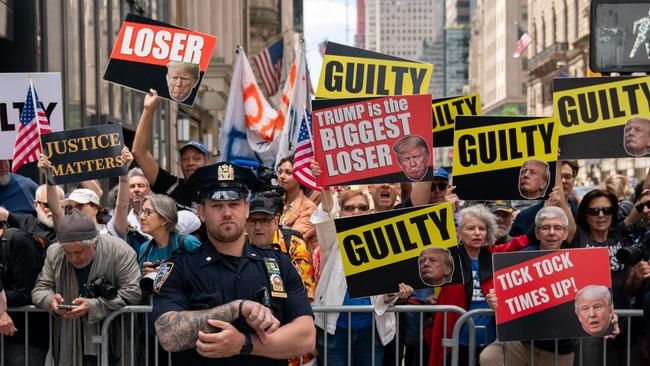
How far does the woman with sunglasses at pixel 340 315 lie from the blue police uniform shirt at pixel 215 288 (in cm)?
228

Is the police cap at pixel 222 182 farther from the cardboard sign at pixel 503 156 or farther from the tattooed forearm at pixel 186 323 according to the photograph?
the cardboard sign at pixel 503 156

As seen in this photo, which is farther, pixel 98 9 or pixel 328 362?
pixel 98 9

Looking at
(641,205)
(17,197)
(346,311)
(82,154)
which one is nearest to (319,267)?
(346,311)

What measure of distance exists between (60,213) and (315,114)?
1858 millimetres

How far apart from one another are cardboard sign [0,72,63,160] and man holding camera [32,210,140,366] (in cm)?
175

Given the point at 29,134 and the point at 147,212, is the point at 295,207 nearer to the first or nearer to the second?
the point at 147,212

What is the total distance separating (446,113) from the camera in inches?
328

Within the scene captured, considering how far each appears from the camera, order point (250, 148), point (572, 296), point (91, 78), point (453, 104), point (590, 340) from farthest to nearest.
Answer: point (91, 78) < point (250, 148) < point (453, 104) < point (590, 340) < point (572, 296)

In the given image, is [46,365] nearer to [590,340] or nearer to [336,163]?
[336,163]

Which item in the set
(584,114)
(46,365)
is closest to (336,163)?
(584,114)

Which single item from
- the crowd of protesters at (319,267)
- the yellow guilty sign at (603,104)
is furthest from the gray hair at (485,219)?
the yellow guilty sign at (603,104)

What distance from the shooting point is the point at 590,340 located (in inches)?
278

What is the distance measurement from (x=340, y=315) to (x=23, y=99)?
315 centimetres

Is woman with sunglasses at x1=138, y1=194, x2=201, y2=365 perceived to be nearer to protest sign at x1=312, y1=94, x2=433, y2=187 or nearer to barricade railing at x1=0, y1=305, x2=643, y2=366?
barricade railing at x1=0, y1=305, x2=643, y2=366
